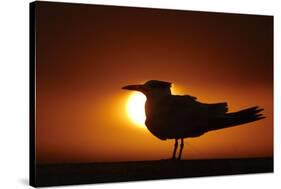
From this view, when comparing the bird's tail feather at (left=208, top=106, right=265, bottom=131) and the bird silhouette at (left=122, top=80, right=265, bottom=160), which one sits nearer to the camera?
the bird silhouette at (left=122, top=80, right=265, bottom=160)

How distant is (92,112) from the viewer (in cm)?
616

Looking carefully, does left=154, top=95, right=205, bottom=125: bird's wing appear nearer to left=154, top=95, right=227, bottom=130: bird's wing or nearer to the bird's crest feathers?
left=154, top=95, right=227, bottom=130: bird's wing

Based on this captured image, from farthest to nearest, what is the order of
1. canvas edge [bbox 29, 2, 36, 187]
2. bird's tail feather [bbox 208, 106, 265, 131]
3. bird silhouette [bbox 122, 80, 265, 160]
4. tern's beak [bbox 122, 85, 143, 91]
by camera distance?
bird's tail feather [bbox 208, 106, 265, 131]
bird silhouette [bbox 122, 80, 265, 160]
tern's beak [bbox 122, 85, 143, 91]
canvas edge [bbox 29, 2, 36, 187]

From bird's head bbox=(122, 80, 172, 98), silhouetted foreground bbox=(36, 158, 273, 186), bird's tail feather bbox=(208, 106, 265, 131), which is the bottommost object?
silhouetted foreground bbox=(36, 158, 273, 186)

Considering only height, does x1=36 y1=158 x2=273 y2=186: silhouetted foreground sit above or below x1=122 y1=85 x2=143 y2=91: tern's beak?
below

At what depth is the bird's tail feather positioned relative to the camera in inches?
263

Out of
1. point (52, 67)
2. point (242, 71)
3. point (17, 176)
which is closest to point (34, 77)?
point (52, 67)

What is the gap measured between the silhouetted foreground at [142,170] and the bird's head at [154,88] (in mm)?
574

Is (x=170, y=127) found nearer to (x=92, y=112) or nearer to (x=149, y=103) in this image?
(x=149, y=103)

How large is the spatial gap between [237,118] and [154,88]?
2.85 ft

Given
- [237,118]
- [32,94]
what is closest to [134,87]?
[32,94]

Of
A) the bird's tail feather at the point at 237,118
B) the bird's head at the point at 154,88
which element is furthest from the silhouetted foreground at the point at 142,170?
the bird's head at the point at 154,88

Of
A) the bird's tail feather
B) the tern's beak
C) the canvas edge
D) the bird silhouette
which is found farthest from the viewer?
the bird's tail feather

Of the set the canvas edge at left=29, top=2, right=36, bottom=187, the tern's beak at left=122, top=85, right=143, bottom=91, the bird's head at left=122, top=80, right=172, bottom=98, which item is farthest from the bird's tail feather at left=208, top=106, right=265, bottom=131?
the canvas edge at left=29, top=2, right=36, bottom=187
